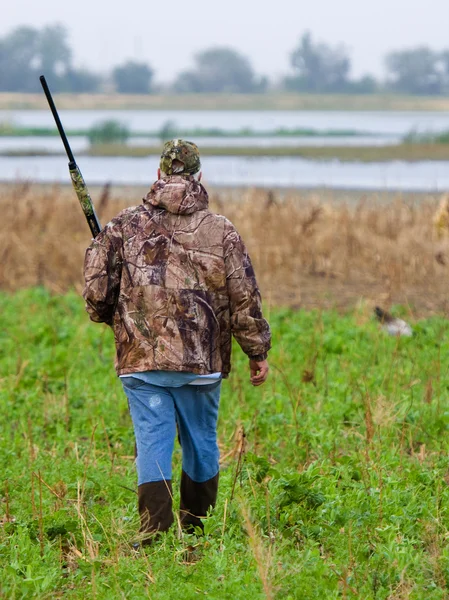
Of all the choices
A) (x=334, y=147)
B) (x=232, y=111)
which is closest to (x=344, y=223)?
(x=334, y=147)

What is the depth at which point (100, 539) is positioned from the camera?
203 inches

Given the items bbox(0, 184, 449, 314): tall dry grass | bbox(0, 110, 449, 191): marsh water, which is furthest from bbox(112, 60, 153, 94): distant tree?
bbox(0, 184, 449, 314): tall dry grass

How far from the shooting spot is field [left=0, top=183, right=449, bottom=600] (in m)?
4.67

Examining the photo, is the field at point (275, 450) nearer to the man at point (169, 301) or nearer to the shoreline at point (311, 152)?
the man at point (169, 301)

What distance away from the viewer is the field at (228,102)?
11294cm

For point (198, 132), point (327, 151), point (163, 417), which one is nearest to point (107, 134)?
point (327, 151)

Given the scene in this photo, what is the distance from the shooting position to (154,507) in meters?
5.06

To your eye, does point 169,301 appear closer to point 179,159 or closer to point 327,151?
point 179,159

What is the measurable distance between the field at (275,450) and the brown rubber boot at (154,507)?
3.7 inches

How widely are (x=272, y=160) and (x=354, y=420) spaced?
42124mm

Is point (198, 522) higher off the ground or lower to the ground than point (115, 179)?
lower

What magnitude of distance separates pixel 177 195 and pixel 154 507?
1.44m

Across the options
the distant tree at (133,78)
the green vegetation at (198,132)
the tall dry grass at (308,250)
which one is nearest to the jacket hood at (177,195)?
the tall dry grass at (308,250)

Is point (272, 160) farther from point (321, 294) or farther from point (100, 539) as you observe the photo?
point (100, 539)
